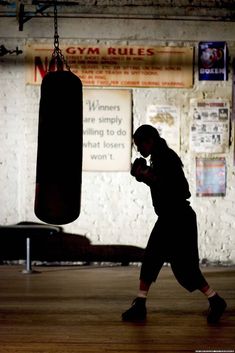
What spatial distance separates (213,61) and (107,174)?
75.6 inches

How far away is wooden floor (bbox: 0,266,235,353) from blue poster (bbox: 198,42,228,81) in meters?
2.47

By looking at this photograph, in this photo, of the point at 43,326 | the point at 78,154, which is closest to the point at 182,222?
the point at 78,154

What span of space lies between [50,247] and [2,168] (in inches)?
44.9

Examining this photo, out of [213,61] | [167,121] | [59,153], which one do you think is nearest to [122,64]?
[167,121]

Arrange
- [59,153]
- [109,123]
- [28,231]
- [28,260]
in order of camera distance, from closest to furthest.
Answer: [59,153] < [28,231] < [28,260] < [109,123]

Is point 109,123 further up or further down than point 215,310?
further up

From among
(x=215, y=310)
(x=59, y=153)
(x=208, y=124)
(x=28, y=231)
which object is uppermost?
(x=208, y=124)

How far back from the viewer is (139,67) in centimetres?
695

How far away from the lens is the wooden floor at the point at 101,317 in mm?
3275

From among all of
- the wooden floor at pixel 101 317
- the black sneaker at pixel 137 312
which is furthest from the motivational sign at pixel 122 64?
the black sneaker at pixel 137 312

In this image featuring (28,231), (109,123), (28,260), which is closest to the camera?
(28,231)

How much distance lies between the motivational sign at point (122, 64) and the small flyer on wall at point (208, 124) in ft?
1.07

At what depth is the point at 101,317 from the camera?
158 inches

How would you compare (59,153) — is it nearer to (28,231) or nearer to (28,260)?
(28,231)
